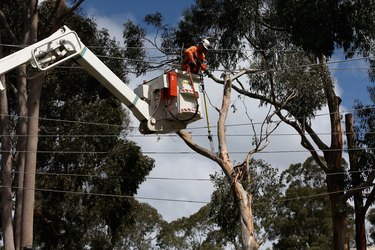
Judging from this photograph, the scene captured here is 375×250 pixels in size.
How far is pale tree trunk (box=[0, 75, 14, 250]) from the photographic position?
48.1 feet

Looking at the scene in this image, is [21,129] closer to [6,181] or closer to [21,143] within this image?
[21,143]

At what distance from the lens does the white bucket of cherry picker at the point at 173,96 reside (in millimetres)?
8078

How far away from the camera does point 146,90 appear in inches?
329

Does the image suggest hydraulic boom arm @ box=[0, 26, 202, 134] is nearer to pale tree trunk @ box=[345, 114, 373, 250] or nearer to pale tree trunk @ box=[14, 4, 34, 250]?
pale tree trunk @ box=[14, 4, 34, 250]

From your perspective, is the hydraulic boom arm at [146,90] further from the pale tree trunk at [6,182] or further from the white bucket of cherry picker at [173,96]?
the pale tree trunk at [6,182]

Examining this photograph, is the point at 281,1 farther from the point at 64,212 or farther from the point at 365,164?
the point at 64,212

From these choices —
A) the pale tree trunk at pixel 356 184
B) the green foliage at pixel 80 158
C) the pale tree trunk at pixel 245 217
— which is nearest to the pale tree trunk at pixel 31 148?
the green foliage at pixel 80 158

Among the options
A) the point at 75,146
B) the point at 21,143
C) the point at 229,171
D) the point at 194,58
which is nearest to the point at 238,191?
the point at 229,171

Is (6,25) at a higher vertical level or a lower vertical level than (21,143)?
higher

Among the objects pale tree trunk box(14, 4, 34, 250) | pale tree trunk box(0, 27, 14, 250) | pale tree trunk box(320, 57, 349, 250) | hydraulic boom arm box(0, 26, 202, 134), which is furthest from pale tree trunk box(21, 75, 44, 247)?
pale tree trunk box(320, 57, 349, 250)

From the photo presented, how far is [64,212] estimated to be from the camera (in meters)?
19.6

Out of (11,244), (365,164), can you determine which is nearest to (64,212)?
(11,244)

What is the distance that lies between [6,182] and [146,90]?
8.15 m

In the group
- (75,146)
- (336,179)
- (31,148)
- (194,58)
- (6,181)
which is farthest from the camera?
(75,146)
